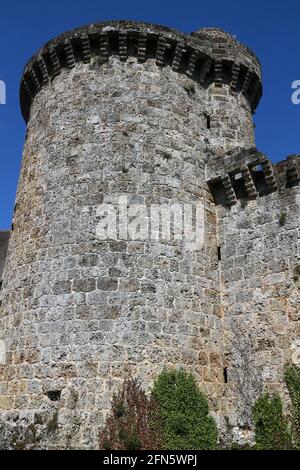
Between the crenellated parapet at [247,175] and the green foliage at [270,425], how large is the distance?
4.10 meters

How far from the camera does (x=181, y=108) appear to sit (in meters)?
11.6

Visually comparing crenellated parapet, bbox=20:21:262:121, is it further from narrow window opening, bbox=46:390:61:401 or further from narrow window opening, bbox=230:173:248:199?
narrow window opening, bbox=46:390:61:401

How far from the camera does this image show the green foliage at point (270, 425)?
349 inches

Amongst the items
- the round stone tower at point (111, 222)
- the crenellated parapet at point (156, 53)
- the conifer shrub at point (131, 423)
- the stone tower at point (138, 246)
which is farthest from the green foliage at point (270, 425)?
the crenellated parapet at point (156, 53)

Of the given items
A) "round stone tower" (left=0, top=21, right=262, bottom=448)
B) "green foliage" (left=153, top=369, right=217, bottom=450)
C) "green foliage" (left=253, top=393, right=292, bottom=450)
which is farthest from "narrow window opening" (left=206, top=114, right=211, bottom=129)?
"green foliage" (left=253, top=393, right=292, bottom=450)

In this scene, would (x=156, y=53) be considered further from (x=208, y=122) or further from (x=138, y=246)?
(x=138, y=246)

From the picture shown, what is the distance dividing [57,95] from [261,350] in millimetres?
7181

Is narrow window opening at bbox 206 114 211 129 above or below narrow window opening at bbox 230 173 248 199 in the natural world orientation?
above

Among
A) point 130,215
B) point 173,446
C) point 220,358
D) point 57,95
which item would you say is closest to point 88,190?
point 130,215

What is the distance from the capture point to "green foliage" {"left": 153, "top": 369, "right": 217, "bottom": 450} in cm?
883

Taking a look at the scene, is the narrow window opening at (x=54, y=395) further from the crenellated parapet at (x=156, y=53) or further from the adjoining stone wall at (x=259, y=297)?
the crenellated parapet at (x=156, y=53)

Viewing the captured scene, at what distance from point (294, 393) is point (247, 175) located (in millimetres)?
4436

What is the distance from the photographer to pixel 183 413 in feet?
29.6

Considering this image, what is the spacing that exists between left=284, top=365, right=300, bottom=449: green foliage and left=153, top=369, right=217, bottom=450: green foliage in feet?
4.58
